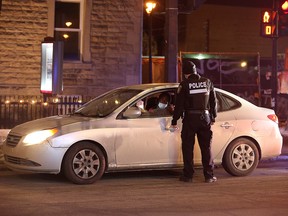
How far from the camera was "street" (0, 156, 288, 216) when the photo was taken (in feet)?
20.8

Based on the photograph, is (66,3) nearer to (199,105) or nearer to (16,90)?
(16,90)

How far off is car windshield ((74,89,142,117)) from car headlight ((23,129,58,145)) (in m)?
0.87

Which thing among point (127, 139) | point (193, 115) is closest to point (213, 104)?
point (193, 115)

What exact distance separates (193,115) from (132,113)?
912 mm

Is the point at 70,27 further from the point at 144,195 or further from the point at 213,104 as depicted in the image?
the point at 144,195

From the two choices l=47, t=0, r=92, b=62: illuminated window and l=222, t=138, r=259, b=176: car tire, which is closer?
l=222, t=138, r=259, b=176: car tire

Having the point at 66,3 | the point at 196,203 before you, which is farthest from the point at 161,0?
the point at 196,203

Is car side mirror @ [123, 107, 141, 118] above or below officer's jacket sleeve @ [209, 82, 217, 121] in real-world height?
below

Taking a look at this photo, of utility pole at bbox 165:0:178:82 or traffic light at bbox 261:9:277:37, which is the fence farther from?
traffic light at bbox 261:9:277:37

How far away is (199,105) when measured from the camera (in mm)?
8023

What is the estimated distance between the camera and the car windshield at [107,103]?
27.3ft

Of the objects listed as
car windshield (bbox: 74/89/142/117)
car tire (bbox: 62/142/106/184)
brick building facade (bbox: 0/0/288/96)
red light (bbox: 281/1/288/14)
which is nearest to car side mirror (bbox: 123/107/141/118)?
car windshield (bbox: 74/89/142/117)

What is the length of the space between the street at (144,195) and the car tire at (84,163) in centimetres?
13

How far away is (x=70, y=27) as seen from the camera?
51.3ft
